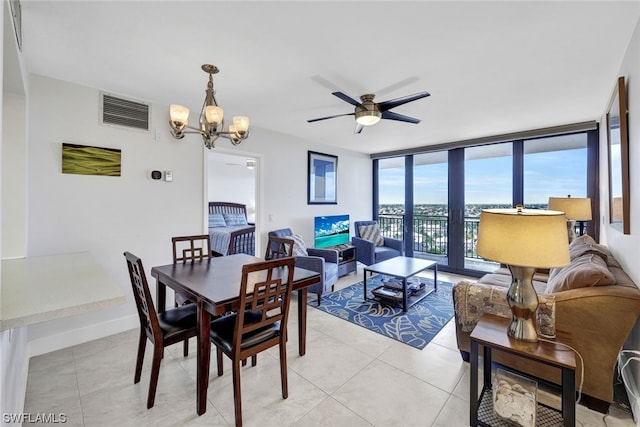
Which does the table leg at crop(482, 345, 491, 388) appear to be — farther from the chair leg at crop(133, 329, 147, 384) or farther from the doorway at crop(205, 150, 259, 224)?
the doorway at crop(205, 150, 259, 224)

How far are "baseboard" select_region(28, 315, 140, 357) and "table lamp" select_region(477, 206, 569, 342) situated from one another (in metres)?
3.43

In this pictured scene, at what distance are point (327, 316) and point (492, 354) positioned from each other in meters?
1.72

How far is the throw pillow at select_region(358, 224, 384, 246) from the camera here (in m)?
5.52

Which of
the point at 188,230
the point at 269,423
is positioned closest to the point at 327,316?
the point at 269,423

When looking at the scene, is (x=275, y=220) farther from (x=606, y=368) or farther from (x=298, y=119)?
(x=606, y=368)

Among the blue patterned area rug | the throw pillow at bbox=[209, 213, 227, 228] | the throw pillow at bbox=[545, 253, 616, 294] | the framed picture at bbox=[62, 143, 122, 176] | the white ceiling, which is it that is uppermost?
the white ceiling

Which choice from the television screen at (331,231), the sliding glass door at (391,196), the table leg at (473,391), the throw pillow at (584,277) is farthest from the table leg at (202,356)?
the sliding glass door at (391,196)

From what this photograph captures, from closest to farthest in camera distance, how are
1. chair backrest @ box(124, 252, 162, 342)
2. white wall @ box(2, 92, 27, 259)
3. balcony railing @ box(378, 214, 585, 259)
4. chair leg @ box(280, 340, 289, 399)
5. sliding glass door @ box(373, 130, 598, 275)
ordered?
chair backrest @ box(124, 252, 162, 342)
chair leg @ box(280, 340, 289, 399)
white wall @ box(2, 92, 27, 259)
sliding glass door @ box(373, 130, 598, 275)
balcony railing @ box(378, 214, 585, 259)

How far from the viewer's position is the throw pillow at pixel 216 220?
655 cm

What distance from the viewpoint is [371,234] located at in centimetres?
555

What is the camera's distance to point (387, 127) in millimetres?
4180

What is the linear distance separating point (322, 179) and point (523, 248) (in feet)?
13.0

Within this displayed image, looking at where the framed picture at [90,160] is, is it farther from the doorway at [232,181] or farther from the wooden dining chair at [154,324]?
the doorway at [232,181]

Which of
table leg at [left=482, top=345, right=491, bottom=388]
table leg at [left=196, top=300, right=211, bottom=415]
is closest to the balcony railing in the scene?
table leg at [left=482, top=345, right=491, bottom=388]
